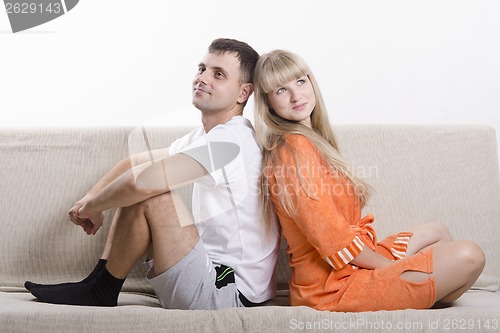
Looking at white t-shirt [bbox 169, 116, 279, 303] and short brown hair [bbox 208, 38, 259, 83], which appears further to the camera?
short brown hair [bbox 208, 38, 259, 83]

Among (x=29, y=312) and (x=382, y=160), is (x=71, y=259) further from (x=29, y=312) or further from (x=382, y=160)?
(x=382, y=160)

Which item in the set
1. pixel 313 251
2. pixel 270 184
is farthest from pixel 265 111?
pixel 313 251

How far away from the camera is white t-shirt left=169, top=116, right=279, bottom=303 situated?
1.85 meters

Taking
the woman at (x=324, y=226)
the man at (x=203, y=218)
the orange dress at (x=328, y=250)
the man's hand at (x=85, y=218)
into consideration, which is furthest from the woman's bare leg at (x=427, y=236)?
the man's hand at (x=85, y=218)

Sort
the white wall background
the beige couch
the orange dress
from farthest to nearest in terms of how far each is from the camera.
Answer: the white wall background, the beige couch, the orange dress

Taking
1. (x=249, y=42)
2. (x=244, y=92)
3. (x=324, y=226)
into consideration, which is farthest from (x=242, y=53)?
(x=249, y=42)

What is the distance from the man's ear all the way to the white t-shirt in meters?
0.08

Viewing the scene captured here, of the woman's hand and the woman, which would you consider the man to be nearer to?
the woman

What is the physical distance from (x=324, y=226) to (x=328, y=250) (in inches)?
2.4

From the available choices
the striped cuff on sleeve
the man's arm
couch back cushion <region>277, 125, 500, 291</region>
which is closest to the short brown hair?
the man's arm

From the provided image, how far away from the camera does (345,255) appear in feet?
5.81

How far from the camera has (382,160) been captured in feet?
7.41

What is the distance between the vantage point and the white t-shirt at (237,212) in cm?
185

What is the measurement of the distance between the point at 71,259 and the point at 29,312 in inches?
22.6
